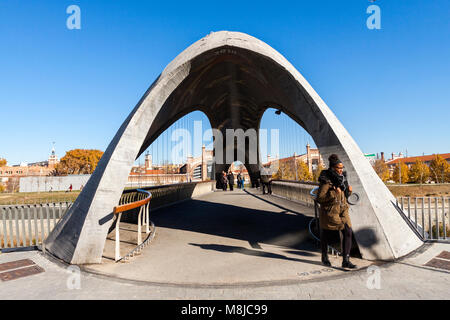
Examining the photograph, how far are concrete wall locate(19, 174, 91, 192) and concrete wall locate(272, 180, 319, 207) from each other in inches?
1656

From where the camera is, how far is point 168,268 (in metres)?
4.94

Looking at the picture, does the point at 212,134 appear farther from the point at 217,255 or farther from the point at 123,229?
the point at 217,255

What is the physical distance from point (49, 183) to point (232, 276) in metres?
57.3

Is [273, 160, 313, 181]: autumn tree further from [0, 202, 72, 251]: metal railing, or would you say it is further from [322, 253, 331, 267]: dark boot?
[322, 253, 331, 267]: dark boot

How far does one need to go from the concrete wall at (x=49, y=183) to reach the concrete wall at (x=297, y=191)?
42058 mm

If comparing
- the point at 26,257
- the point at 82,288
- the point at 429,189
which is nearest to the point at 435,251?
the point at 82,288

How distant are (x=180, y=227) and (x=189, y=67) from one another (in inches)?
185

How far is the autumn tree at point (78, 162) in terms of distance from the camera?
75.1m

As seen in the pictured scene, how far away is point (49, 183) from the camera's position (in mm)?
51844

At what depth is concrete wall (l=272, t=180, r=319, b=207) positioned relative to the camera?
41.9 ft

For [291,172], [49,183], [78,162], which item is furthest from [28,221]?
[78,162]

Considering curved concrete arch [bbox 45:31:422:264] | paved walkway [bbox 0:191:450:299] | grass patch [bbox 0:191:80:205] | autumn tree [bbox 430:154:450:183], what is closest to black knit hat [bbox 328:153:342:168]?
curved concrete arch [bbox 45:31:422:264]

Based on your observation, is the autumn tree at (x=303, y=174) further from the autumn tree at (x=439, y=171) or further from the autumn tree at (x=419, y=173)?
the autumn tree at (x=439, y=171)

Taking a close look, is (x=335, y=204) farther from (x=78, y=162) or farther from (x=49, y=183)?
(x=78, y=162)
